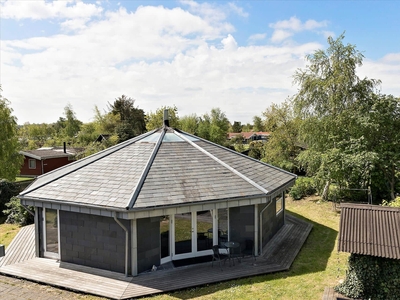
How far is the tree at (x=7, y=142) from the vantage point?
23281 mm

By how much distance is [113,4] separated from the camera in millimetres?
10758

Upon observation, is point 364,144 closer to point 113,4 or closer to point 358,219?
point 358,219

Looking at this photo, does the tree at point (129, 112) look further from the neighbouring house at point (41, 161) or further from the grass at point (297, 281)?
the grass at point (297, 281)

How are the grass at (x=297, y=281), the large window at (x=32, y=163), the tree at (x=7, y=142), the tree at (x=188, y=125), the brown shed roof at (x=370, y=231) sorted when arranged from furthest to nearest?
the tree at (x=188, y=125) → the large window at (x=32, y=163) → the tree at (x=7, y=142) → the grass at (x=297, y=281) → the brown shed roof at (x=370, y=231)

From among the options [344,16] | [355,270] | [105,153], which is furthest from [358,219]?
[344,16]

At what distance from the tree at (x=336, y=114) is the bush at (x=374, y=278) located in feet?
31.3

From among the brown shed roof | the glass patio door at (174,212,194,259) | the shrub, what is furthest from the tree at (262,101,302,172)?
the shrub

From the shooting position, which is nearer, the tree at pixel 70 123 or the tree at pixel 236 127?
the tree at pixel 70 123

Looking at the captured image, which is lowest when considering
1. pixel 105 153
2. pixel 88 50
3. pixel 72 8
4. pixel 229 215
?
pixel 229 215

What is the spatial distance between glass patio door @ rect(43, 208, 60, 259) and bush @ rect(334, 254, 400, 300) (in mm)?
8920

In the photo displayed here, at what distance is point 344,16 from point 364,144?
698 cm

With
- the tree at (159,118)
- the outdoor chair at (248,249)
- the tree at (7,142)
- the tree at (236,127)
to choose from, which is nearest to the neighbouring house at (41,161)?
the tree at (7,142)

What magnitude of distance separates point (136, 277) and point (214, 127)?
4023 centimetres

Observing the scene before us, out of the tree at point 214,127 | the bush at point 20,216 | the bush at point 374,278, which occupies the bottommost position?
the bush at point 20,216
